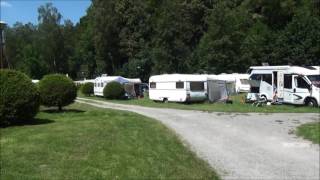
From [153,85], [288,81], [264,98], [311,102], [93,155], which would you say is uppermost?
[288,81]

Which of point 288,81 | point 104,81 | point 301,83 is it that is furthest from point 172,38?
point 301,83

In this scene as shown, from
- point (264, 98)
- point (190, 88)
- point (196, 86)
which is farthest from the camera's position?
point (196, 86)

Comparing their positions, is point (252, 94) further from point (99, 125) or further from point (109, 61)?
point (109, 61)

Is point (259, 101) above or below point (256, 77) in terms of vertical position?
below

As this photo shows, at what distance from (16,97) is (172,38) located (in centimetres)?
6151

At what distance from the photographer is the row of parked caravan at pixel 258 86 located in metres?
31.3

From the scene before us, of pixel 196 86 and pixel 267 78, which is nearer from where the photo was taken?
pixel 267 78

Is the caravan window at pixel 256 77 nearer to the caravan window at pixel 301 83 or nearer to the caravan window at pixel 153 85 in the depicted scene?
the caravan window at pixel 301 83

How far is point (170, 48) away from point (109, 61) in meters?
21.9

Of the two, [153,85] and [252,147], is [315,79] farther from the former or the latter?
[252,147]

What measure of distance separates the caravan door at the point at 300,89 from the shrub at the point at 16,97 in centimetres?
1816

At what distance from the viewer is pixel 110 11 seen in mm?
90188

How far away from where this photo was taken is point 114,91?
4859 cm

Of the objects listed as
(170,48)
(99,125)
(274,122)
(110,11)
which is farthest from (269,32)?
(99,125)
